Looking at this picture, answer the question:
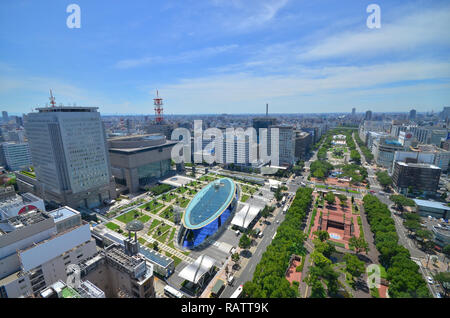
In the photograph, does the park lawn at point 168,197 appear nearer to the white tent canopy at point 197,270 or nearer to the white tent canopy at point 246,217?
the white tent canopy at point 246,217

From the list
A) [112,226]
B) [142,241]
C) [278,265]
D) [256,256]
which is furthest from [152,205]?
[278,265]

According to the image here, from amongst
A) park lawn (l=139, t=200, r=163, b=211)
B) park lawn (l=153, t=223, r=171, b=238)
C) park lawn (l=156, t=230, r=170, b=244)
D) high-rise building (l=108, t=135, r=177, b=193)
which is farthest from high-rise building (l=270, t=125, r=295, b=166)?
park lawn (l=156, t=230, r=170, b=244)

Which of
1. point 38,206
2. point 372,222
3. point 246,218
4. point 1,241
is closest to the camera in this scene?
point 1,241

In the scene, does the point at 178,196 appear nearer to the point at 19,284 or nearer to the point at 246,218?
the point at 246,218
